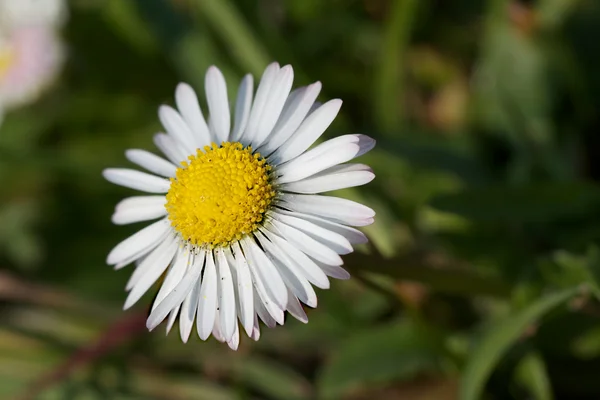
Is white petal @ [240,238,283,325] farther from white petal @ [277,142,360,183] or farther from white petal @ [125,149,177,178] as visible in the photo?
white petal @ [125,149,177,178]

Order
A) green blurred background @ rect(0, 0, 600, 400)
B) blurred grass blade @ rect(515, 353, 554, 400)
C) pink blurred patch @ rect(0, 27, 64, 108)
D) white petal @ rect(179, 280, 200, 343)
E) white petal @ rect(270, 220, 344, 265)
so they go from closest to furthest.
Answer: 1. white petal @ rect(270, 220, 344, 265)
2. white petal @ rect(179, 280, 200, 343)
3. blurred grass blade @ rect(515, 353, 554, 400)
4. green blurred background @ rect(0, 0, 600, 400)
5. pink blurred patch @ rect(0, 27, 64, 108)

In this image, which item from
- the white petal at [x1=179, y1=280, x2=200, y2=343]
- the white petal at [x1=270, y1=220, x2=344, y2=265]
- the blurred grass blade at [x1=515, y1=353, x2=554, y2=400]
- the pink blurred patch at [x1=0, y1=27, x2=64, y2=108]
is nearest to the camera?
the white petal at [x1=270, y1=220, x2=344, y2=265]

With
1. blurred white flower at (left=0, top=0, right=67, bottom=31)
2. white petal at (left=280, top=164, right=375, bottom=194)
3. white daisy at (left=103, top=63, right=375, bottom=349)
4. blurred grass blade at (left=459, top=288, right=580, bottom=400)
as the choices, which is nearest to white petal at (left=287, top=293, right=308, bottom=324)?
white daisy at (left=103, top=63, right=375, bottom=349)

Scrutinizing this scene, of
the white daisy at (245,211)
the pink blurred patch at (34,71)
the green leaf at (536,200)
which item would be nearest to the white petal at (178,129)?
the white daisy at (245,211)

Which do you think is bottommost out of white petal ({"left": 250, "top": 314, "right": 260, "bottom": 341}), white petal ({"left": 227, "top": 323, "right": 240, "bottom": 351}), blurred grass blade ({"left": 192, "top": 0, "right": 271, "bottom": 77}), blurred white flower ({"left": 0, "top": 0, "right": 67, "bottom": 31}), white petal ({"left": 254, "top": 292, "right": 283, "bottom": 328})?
white petal ({"left": 227, "top": 323, "right": 240, "bottom": 351})

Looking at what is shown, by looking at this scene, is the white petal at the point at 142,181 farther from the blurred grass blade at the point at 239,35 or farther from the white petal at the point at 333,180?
the blurred grass blade at the point at 239,35

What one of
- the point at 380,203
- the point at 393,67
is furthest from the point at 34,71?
the point at 380,203
